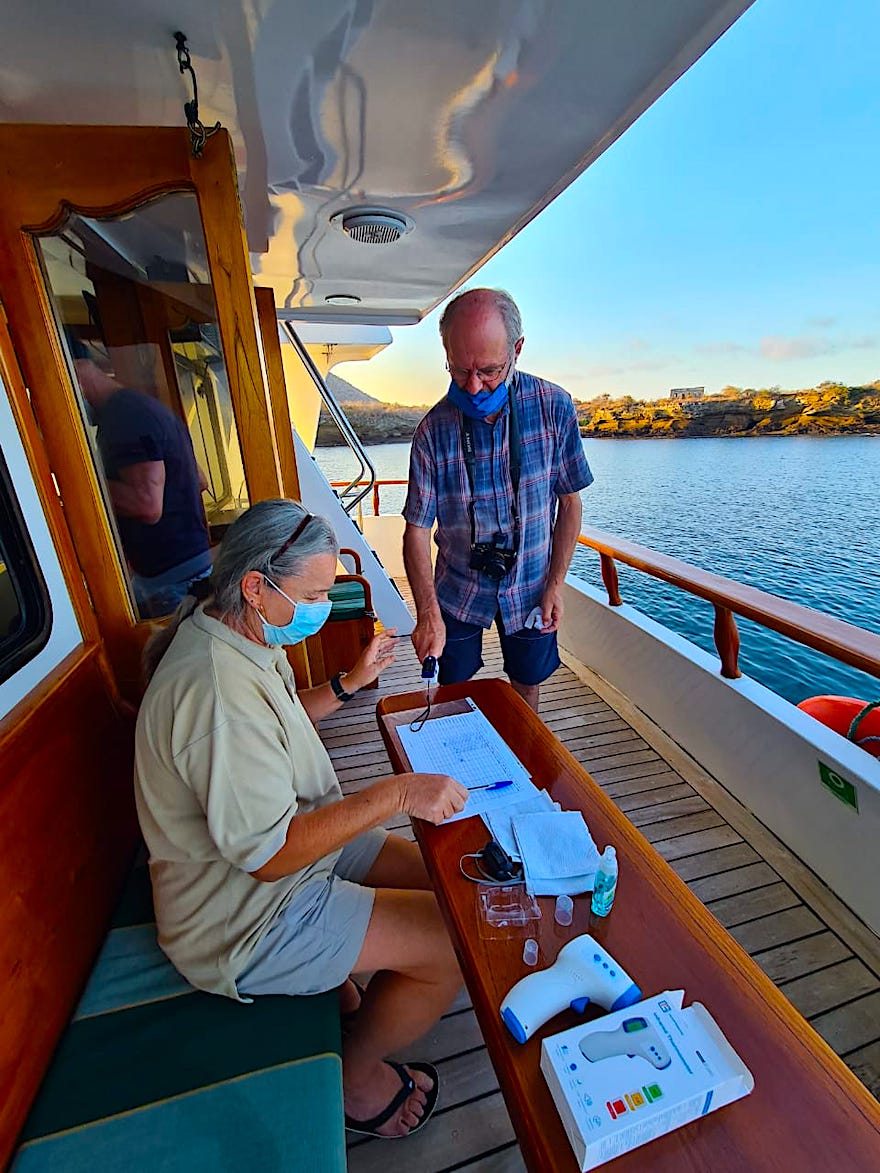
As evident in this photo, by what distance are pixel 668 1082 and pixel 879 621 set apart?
487cm

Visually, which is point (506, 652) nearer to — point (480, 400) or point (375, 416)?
point (480, 400)

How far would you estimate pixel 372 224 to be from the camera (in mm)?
1935

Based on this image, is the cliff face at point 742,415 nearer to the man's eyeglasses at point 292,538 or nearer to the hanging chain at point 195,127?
the hanging chain at point 195,127

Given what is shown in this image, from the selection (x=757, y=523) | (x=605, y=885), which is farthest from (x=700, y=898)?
(x=757, y=523)

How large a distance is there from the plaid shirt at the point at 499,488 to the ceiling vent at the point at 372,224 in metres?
0.94

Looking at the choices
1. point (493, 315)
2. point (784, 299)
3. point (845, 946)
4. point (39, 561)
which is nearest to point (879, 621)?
point (845, 946)

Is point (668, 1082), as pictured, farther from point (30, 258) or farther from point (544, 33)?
point (30, 258)

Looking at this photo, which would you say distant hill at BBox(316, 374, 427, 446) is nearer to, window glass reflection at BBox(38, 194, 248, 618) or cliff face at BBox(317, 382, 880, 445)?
cliff face at BBox(317, 382, 880, 445)

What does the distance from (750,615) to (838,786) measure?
561 mm

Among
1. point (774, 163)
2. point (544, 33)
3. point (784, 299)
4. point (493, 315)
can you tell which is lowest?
point (493, 315)

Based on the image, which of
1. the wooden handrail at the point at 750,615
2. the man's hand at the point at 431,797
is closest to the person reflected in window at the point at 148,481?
the man's hand at the point at 431,797

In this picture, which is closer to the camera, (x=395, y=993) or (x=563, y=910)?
(x=563, y=910)

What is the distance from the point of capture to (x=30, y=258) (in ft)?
3.76

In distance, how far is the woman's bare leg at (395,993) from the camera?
939 millimetres
